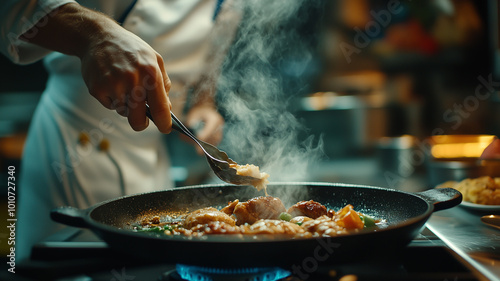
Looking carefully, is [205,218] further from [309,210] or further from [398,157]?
[398,157]

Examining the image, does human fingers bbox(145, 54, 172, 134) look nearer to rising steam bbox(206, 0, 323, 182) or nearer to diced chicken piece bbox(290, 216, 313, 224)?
diced chicken piece bbox(290, 216, 313, 224)

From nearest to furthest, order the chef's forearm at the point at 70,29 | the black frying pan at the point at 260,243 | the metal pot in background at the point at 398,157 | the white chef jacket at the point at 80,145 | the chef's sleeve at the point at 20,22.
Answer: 1. the black frying pan at the point at 260,243
2. the chef's forearm at the point at 70,29
3. the chef's sleeve at the point at 20,22
4. the white chef jacket at the point at 80,145
5. the metal pot in background at the point at 398,157

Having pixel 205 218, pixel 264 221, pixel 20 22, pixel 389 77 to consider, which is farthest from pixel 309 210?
pixel 389 77

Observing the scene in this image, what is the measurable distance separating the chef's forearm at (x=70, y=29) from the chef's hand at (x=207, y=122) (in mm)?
1044

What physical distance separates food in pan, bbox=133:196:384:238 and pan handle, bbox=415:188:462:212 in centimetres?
24

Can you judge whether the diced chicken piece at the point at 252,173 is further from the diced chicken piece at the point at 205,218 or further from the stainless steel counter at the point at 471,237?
the stainless steel counter at the point at 471,237

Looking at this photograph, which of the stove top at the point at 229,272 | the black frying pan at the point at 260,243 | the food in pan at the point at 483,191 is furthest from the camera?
the food in pan at the point at 483,191

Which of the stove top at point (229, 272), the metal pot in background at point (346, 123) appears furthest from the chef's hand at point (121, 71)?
the metal pot in background at point (346, 123)

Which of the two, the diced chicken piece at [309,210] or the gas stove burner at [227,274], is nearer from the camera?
the gas stove burner at [227,274]

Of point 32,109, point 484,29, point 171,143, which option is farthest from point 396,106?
point 32,109

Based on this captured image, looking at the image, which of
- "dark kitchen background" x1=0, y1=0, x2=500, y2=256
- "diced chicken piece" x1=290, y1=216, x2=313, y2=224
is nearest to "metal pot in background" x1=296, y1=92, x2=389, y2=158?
"dark kitchen background" x1=0, y1=0, x2=500, y2=256

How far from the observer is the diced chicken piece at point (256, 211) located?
183 centimetres

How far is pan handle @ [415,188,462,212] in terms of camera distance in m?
1.45

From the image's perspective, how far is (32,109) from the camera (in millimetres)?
5078
